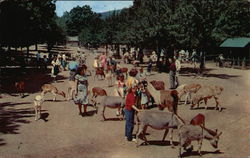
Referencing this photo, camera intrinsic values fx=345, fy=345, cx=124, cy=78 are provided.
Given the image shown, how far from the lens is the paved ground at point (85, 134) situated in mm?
11156

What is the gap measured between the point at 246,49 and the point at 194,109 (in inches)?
1393

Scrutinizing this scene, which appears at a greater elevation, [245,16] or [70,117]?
[245,16]

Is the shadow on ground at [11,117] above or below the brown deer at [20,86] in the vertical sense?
below

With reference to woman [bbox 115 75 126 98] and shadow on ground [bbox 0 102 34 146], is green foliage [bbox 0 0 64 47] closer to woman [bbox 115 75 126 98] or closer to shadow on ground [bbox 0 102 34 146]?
shadow on ground [bbox 0 102 34 146]

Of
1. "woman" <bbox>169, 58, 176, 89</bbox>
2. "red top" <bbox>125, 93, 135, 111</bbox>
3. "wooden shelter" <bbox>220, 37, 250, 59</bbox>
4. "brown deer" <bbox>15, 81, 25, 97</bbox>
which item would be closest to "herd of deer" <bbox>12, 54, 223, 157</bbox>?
"red top" <bbox>125, 93, 135, 111</bbox>

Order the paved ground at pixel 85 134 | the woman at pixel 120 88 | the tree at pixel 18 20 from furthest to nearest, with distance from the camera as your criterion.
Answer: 1. the tree at pixel 18 20
2. the woman at pixel 120 88
3. the paved ground at pixel 85 134

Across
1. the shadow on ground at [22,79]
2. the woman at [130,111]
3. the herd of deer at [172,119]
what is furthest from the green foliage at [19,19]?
the woman at [130,111]

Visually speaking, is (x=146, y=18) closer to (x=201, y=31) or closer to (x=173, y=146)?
(x=201, y=31)

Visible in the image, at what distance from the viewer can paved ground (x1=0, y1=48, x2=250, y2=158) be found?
36.6 feet

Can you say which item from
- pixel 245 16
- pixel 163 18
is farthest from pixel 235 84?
pixel 245 16

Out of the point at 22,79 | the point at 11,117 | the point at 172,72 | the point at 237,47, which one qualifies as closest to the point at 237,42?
the point at 237,47

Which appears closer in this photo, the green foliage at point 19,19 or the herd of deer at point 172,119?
the herd of deer at point 172,119

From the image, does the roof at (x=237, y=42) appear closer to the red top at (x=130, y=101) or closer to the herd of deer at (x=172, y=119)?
the herd of deer at (x=172, y=119)

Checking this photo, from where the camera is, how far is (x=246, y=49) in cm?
4991
